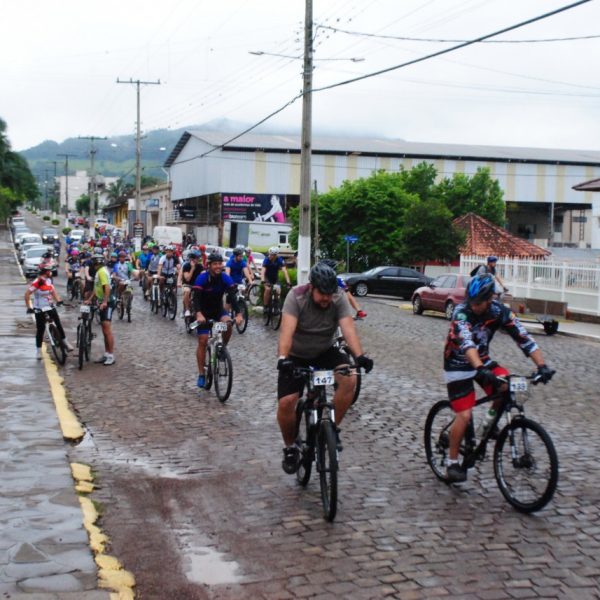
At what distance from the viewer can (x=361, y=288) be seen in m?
38.3

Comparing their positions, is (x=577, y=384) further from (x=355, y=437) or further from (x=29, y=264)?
(x=29, y=264)

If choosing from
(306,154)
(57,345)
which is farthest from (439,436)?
(306,154)

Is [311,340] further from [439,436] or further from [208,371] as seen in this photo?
[208,371]

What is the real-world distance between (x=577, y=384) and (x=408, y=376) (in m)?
2.53

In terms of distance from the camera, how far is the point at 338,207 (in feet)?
A: 160

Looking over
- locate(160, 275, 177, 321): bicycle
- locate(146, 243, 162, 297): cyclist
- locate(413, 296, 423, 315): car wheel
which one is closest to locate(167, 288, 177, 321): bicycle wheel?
locate(160, 275, 177, 321): bicycle

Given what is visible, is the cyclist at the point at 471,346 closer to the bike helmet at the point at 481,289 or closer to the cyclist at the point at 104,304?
the bike helmet at the point at 481,289

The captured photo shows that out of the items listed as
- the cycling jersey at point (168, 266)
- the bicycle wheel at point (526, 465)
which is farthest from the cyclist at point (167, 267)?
the bicycle wheel at point (526, 465)

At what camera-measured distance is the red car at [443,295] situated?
88.5 feet

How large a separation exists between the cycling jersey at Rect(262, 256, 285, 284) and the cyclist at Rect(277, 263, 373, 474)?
14.4 meters

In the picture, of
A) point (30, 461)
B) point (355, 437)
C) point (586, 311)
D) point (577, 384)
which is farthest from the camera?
point (586, 311)

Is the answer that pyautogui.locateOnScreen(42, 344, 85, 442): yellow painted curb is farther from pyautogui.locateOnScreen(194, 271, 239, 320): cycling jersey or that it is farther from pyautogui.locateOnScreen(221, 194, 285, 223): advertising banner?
pyautogui.locateOnScreen(221, 194, 285, 223): advertising banner

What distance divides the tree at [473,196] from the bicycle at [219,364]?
52517 mm

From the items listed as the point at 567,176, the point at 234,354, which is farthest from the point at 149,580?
the point at 567,176
